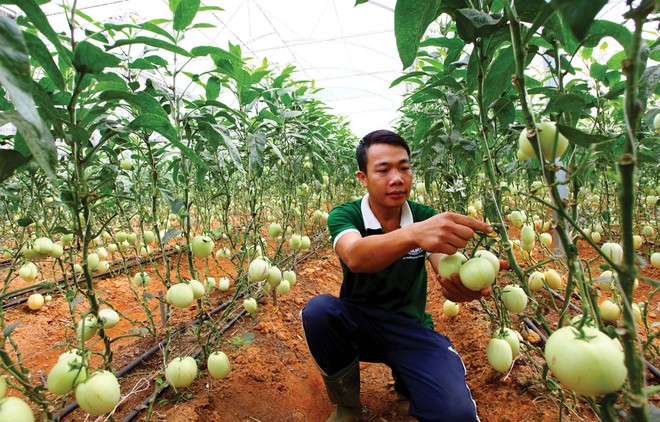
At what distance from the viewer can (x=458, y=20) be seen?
32.9 inches

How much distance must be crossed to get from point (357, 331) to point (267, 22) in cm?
1207

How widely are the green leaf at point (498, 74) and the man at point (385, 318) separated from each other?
53 cm

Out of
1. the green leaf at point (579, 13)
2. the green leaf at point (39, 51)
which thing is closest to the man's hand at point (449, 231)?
the green leaf at point (579, 13)

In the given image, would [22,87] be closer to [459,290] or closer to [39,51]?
[39,51]

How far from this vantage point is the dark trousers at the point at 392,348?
137 cm

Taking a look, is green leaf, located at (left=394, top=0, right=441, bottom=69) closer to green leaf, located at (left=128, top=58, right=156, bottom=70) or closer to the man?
the man

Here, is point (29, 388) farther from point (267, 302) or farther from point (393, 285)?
point (267, 302)

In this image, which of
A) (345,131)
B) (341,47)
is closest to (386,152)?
(345,131)

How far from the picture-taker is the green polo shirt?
1.63m

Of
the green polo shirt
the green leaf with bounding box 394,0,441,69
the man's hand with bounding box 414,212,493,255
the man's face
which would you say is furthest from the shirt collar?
the green leaf with bounding box 394,0,441,69

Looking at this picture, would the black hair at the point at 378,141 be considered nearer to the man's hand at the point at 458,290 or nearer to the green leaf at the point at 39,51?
the man's hand at the point at 458,290

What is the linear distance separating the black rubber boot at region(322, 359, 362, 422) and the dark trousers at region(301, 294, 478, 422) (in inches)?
1.2

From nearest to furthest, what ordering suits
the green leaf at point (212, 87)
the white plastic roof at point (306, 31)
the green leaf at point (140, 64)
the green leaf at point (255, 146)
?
the green leaf at point (140, 64) → the green leaf at point (212, 87) → the green leaf at point (255, 146) → the white plastic roof at point (306, 31)

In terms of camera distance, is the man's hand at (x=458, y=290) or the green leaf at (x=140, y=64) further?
the green leaf at (x=140, y=64)
